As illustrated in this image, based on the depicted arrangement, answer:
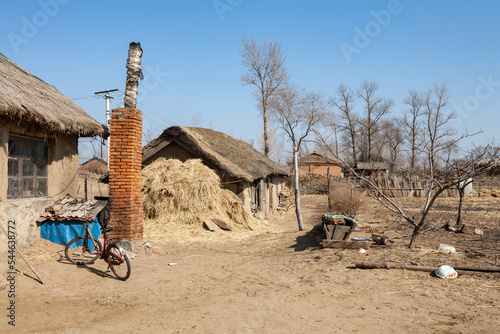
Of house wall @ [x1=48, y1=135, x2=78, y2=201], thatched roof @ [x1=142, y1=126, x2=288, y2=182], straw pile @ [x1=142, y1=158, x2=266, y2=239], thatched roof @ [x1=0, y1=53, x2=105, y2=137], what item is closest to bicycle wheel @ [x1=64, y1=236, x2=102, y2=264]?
house wall @ [x1=48, y1=135, x2=78, y2=201]

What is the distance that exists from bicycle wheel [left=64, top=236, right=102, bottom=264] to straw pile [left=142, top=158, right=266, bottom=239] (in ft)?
11.7

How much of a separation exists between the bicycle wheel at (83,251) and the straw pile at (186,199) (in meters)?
3.56

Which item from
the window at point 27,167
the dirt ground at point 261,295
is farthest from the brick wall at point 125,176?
the window at point 27,167

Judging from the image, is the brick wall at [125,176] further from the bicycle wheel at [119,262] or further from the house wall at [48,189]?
the bicycle wheel at [119,262]

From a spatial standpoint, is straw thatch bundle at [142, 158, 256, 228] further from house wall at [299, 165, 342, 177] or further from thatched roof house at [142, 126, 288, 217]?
house wall at [299, 165, 342, 177]

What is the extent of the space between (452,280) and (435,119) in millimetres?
40689

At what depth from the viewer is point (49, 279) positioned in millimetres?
5918

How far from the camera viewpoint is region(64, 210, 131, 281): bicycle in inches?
241

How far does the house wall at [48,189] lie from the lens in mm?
6453

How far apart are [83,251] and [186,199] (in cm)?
495

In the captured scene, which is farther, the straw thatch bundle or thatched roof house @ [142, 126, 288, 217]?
thatched roof house @ [142, 126, 288, 217]

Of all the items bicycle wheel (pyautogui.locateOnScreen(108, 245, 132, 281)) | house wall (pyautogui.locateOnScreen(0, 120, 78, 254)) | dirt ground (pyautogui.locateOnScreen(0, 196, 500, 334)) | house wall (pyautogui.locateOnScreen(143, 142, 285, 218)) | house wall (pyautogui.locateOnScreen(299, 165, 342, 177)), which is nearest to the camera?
dirt ground (pyautogui.locateOnScreen(0, 196, 500, 334))

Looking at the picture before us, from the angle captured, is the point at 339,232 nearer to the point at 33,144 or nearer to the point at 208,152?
the point at 208,152

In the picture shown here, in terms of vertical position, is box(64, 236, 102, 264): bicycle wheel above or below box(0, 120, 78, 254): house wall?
below
